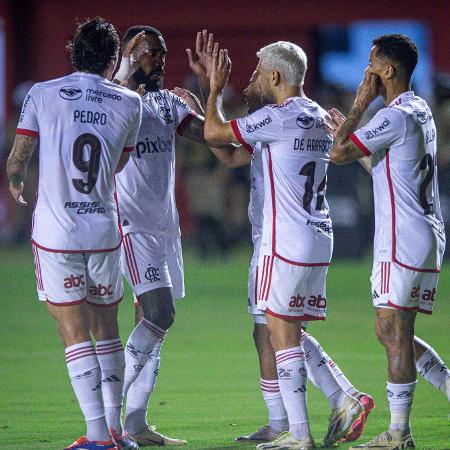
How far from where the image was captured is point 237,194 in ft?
62.6

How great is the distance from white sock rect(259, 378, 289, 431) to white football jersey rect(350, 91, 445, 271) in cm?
109

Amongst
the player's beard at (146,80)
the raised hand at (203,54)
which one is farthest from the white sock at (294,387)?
the player's beard at (146,80)

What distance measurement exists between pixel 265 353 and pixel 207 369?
7.88 ft

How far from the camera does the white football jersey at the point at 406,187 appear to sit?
637cm

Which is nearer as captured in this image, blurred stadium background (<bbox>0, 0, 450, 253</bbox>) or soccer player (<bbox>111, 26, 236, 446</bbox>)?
soccer player (<bbox>111, 26, 236, 446</bbox>)

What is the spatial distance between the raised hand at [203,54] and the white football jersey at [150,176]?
0.31 metres

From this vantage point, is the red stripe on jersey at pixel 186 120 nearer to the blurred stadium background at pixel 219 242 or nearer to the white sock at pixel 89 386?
the white sock at pixel 89 386

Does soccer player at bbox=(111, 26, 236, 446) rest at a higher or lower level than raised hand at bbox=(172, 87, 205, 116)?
lower

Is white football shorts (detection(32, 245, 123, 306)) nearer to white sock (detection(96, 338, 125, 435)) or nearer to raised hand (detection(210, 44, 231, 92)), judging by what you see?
white sock (detection(96, 338, 125, 435))

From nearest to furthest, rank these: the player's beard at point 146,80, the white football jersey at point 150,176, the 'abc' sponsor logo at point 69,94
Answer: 1. the 'abc' sponsor logo at point 69,94
2. the white football jersey at point 150,176
3. the player's beard at point 146,80

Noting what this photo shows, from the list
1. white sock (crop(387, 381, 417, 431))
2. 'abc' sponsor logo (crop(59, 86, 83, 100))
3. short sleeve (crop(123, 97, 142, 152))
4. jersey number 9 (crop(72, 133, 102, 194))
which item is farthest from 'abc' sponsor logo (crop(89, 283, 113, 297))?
white sock (crop(387, 381, 417, 431))

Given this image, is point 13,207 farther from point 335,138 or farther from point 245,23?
point 335,138

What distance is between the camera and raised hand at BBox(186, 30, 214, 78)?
6.92m

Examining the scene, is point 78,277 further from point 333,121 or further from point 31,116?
point 333,121
